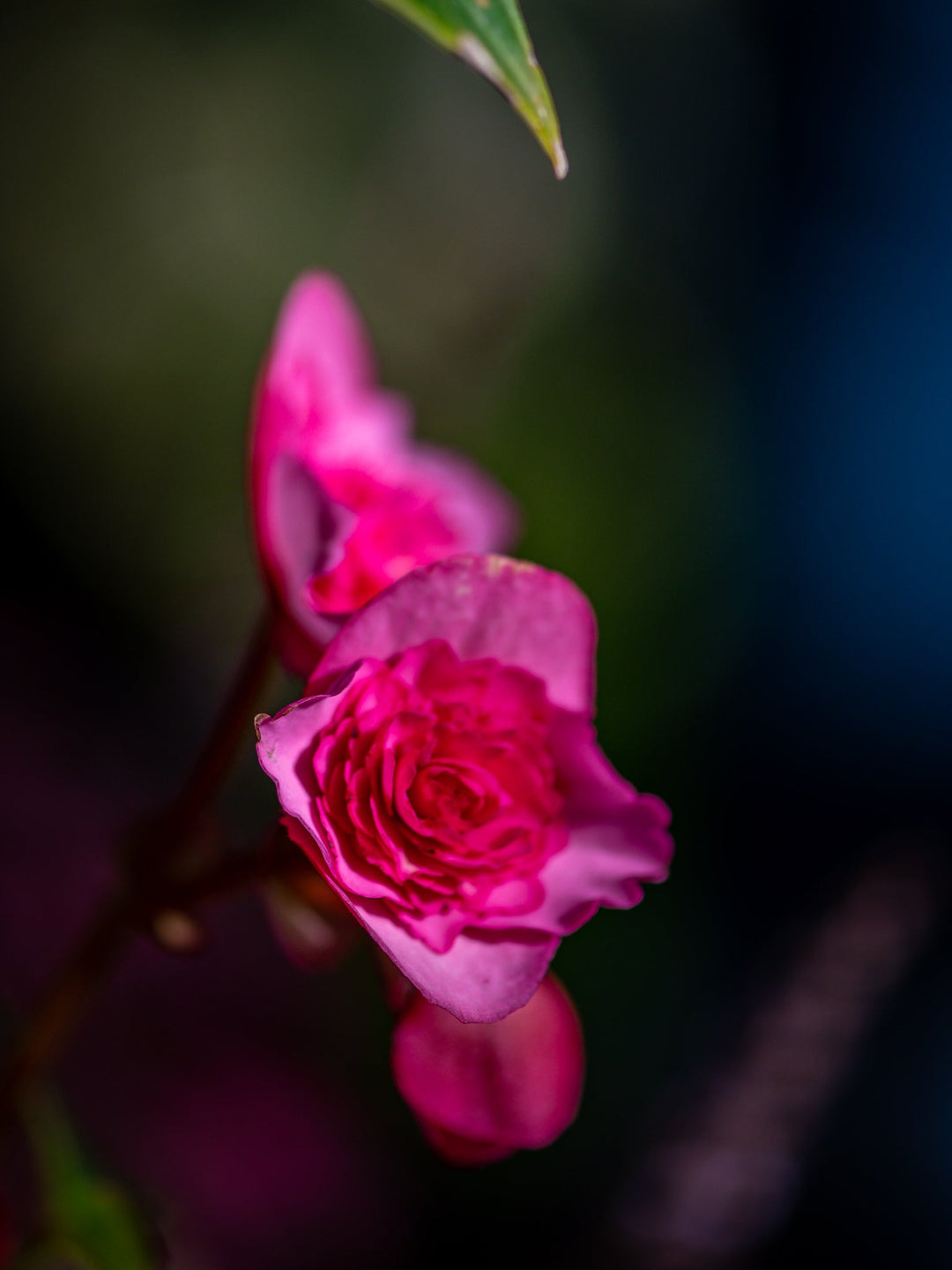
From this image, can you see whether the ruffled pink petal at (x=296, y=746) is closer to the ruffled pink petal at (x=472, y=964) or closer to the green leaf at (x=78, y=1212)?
the ruffled pink petal at (x=472, y=964)

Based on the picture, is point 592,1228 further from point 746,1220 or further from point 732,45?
point 732,45

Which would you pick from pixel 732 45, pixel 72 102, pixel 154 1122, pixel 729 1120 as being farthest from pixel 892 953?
pixel 732 45

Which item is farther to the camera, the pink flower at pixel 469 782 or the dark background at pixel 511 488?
the dark background at pixel 511 488

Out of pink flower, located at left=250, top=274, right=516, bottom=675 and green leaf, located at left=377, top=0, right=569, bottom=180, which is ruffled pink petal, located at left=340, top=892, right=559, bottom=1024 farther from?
green leaf, located at left=377, top=0, right=569, bottom=180

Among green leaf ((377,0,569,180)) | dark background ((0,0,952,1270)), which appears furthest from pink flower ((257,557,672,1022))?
dark background ((0,0,952,1270))

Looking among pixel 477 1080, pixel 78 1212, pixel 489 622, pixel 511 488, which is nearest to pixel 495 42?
pixel 489 622

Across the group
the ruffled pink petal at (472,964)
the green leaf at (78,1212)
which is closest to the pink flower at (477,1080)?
the ruffled pink petal at (472,964)
